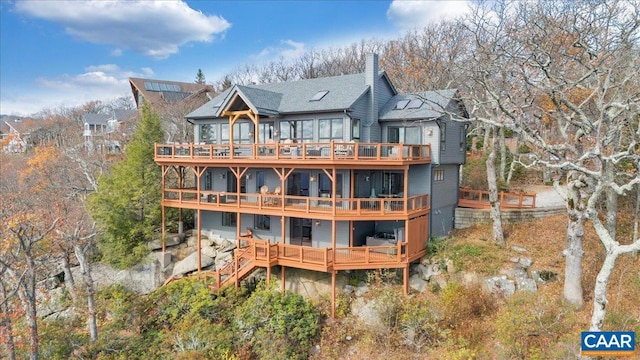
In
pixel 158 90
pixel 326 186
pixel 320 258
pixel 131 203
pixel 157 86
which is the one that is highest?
pixel 157 86

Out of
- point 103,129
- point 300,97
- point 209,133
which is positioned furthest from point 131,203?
point 103,129

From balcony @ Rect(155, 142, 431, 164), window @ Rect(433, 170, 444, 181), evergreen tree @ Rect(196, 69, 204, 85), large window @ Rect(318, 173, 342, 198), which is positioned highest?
evergreen tree @ Rect(196, 69, 204, 85)

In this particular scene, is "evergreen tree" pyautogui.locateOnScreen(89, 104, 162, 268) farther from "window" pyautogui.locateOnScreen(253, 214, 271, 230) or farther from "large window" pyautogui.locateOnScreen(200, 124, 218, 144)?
"window" pyautogui.locateOnScreen(253, 214, 271, 230)

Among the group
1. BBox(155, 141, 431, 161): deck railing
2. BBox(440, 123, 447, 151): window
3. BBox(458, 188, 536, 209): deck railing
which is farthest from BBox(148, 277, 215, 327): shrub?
BBox(458, 188, 536, 209): deck railing

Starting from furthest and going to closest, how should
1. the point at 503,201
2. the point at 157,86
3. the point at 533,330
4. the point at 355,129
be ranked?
1. the point at 157,86
2. the point at 503,201
3. the point at 355,129
4. the point at 533,330

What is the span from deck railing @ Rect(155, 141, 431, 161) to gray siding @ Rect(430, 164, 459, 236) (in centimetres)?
206

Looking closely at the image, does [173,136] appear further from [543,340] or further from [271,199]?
[543,340]

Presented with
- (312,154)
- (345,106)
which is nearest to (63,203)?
(312,154)

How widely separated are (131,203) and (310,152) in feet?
36.4

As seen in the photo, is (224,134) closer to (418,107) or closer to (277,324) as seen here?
(418,107)

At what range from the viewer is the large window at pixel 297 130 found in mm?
21469

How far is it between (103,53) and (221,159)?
21.5m

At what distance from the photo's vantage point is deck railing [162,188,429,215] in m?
17.7

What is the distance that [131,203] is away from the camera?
2206 cm
